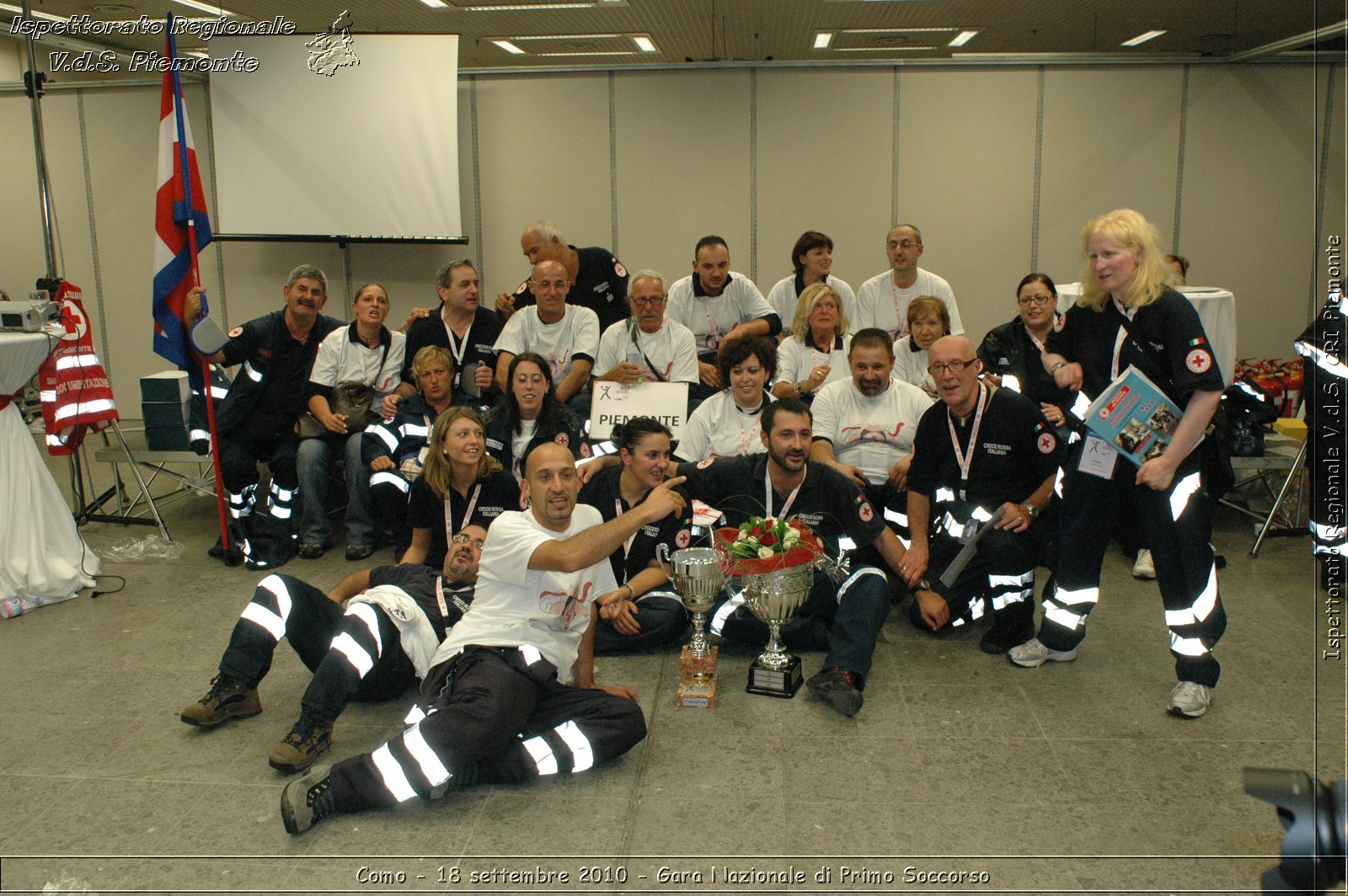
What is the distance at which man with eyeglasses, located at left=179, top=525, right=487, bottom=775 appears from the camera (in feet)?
10.2

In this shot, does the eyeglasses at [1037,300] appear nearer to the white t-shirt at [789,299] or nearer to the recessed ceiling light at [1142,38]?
the white t-shirt at [789,299]

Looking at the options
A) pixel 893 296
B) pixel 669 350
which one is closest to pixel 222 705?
pixel 669 350

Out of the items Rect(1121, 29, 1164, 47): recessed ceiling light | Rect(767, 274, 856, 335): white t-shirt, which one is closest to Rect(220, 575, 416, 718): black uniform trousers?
Rect(767, 274, 856, 335): white t-shirt

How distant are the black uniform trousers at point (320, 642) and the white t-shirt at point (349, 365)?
2.48 m

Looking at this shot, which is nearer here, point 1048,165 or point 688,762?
point 688,762

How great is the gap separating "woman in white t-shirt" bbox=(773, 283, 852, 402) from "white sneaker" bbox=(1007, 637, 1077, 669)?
73.0 inches

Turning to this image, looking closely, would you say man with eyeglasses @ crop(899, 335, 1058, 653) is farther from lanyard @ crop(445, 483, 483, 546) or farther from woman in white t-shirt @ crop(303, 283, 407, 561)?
woman in white t-shirt @ crop(303, 283, 407, 561)

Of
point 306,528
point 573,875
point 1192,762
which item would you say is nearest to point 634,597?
point 573,875

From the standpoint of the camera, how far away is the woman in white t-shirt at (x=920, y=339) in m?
5.25

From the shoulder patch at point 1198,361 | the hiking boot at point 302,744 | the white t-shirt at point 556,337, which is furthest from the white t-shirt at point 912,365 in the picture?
the hiking boot at point 302,744

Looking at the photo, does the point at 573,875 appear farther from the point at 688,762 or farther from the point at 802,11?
the point at 802,11

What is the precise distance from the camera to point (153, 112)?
827cm

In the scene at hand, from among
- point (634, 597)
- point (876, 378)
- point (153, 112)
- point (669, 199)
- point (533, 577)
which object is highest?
point (153, 112)

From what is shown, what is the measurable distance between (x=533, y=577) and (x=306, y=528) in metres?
2.85
